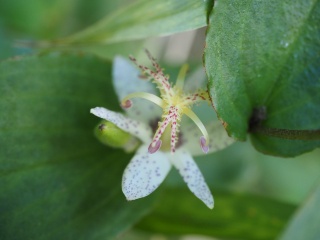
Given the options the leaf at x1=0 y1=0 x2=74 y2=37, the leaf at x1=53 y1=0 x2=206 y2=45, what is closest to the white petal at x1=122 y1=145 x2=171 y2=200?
the leaf at x1=53 y1=0 x2=206 y2=45

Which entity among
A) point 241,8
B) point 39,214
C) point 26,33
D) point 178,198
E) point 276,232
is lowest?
point 276,232

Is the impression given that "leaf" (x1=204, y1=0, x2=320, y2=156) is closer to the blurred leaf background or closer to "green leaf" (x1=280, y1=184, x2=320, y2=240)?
the blurred leaf background

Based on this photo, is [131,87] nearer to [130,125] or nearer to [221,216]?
[130,125]

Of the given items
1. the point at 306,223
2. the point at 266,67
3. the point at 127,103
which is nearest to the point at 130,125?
the point at 127,103

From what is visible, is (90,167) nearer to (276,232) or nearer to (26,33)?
(276,232)

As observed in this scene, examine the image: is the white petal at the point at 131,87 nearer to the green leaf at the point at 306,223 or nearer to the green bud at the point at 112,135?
the green bud at the point at 112,135

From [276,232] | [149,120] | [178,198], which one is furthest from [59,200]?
[276,232]
